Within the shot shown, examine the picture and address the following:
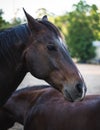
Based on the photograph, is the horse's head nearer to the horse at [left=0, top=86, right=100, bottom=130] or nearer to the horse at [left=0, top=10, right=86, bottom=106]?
the horse at [left=0, top=10, right=86, bottom=106]

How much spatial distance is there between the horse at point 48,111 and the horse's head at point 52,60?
87cm

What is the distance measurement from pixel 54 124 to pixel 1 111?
0.69 meters

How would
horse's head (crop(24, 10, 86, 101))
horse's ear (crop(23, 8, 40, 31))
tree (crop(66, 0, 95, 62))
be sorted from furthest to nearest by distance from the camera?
1. tree (crop(66, 0, 95, 62))
2. horse's ear (crop(23, 8, 40, 31))
3. horse's head (crop(24, 10, 86, 101))

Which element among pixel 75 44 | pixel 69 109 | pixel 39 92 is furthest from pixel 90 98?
pixel 75 44

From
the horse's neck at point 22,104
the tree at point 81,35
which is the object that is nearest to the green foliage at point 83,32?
the tree at point 81,35

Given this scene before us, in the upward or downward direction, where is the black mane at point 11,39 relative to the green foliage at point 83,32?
upward

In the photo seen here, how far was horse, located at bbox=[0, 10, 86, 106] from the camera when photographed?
2.66 metres

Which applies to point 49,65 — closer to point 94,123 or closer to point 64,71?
point 64,71

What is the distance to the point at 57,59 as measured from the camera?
2.71 meters

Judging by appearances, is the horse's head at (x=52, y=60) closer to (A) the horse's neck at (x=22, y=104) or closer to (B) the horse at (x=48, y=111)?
(B) the horse at (x=48, y=111)

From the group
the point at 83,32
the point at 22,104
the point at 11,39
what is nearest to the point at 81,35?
the point at 83,32

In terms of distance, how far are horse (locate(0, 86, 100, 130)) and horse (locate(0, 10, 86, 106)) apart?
2.79 feet

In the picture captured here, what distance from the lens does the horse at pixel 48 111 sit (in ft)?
11.5

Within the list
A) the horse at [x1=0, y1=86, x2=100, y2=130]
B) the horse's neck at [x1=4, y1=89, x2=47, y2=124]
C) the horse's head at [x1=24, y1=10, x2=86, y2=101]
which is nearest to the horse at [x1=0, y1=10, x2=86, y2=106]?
the horse's head at [x1=24, y1=10, x2=86, y2=101]
